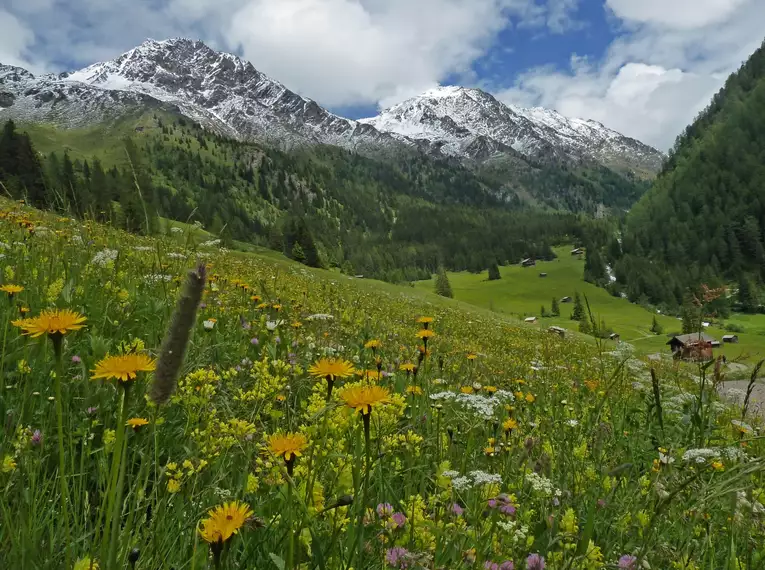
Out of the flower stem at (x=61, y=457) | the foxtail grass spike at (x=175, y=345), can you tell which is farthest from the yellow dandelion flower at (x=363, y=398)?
the flower stem at (x=61, y=457)

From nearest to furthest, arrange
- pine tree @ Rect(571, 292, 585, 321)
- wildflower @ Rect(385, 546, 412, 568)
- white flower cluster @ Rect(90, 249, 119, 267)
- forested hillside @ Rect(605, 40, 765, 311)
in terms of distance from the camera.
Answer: wildflower @ Rect(385, 546, 412, 568), white flower cluster @ Rect(90, 249, 119, 267), pine tree @ Rect(571, 292, 585, 321), forested hillside @ Rect(605, 40, 765, 311)

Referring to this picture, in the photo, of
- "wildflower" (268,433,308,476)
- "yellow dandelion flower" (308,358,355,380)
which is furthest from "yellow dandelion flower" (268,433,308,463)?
"yellow dandelion flower" (308,358,355,380)

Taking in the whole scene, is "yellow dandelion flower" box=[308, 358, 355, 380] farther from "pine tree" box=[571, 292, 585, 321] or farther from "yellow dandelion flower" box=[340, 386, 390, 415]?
"pine tree" box=[571, 292, 585, 321]

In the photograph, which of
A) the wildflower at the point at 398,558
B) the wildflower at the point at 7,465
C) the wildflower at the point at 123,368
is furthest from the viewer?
the wildflower at the point at 7,465

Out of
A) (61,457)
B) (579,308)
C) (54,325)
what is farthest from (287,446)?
(579,308)

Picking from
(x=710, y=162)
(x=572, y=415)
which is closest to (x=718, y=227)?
(x=710, y=162)

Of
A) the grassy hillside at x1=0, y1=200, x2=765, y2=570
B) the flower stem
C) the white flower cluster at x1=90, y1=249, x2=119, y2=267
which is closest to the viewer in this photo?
the flower stem

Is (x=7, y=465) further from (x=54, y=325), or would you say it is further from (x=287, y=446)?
(x=287, y=446)

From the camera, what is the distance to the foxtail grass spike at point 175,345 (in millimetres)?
1243

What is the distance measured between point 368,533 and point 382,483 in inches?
15.0

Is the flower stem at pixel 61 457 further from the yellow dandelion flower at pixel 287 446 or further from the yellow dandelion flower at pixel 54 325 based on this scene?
the yellow dandelion flower at pixel 287 446

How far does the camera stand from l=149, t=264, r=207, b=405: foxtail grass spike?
1243 millimetres

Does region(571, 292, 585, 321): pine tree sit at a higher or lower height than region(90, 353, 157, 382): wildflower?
higher

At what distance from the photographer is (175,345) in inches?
49.6
